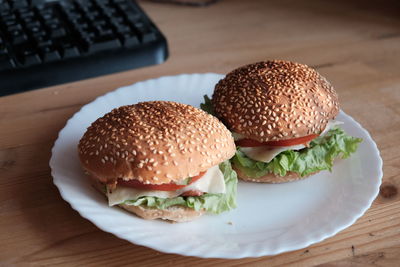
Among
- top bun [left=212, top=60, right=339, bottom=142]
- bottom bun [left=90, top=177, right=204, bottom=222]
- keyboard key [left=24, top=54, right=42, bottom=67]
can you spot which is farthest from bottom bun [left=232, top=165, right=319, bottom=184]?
keyboard key [left=24, top=54, right=42, bottom=67]

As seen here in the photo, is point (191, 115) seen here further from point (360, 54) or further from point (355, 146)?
point (360, 54)

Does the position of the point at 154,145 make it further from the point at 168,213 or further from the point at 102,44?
the point at 102,44

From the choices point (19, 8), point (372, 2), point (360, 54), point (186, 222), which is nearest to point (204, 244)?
point (186, 222)

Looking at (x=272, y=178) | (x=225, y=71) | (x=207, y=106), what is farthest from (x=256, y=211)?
(x=225, y=71)

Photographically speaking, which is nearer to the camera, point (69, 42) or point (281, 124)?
point (281, 124)

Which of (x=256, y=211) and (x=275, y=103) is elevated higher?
(x=275, y=103)

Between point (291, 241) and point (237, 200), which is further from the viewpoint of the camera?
point (237, 200)

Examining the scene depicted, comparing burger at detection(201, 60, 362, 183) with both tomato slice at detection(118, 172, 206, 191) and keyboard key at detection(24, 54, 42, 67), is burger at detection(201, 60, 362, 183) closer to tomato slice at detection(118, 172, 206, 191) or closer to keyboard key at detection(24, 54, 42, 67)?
tomato slice at detection(118, 172, 206, 191)
